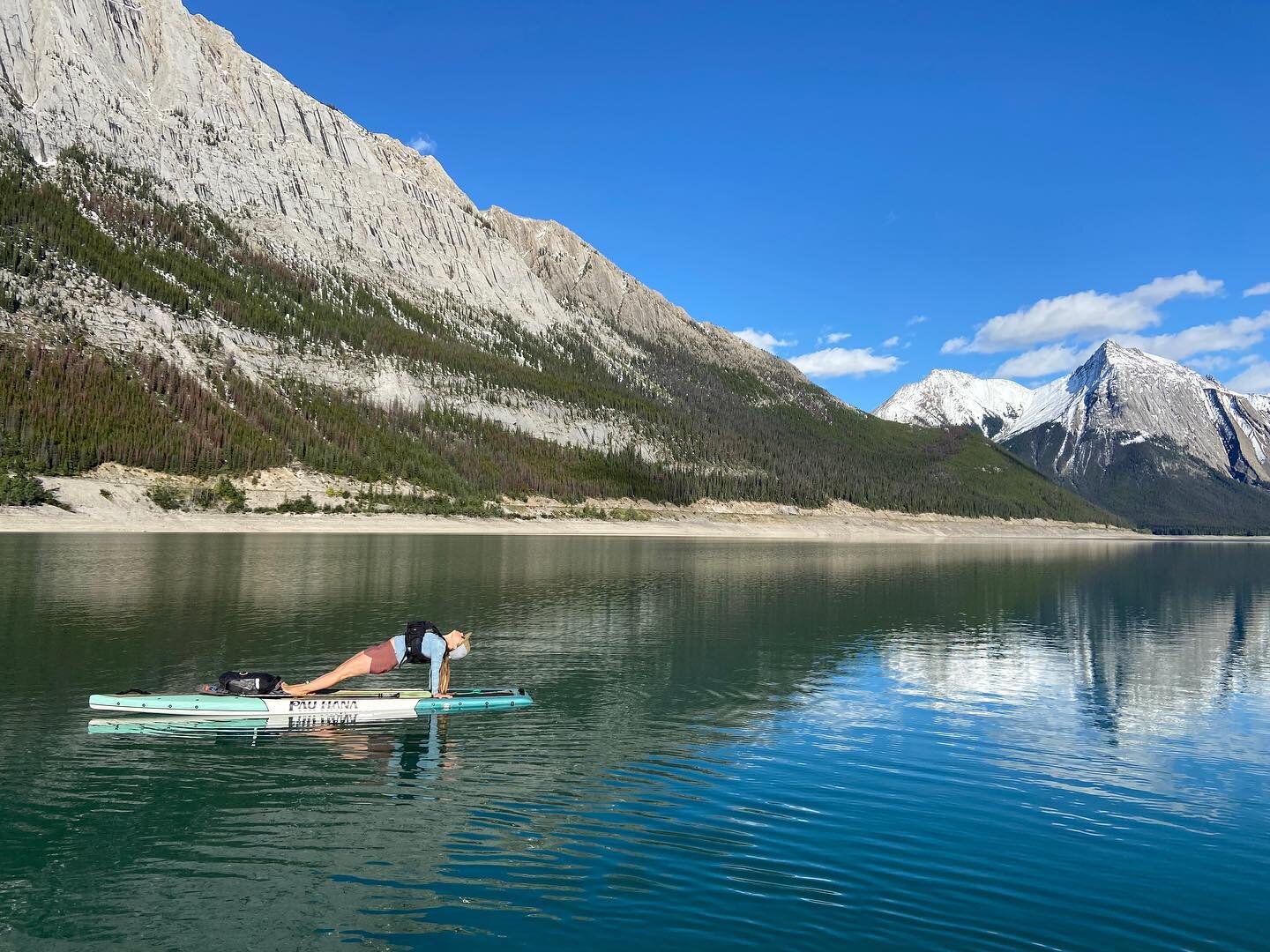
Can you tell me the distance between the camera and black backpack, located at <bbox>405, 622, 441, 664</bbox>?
95.1 feet

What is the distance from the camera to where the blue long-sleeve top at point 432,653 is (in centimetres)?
2900

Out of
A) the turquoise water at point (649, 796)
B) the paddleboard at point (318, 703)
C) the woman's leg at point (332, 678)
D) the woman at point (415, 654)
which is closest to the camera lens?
the turquoise water at point (649, 796)

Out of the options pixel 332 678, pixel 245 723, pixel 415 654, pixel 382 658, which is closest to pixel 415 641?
pixel 415 654

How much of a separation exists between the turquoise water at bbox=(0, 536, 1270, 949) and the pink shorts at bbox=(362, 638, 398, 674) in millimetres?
2229

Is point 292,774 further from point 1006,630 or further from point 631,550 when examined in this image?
point 631,550

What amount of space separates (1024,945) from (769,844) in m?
5.54

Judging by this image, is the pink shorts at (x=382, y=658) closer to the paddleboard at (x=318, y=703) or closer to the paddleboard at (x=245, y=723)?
the paddleboard at (x=318, y=703)

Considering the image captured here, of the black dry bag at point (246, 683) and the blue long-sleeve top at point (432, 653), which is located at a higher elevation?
the blue long-sleeve top at point (432, 653)

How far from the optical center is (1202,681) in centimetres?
4116

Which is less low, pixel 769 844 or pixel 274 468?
pixel 274 468

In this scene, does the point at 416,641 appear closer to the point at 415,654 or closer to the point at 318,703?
the point at 415,654

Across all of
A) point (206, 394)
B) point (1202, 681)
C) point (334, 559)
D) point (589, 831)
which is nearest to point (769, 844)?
point (589, 831)

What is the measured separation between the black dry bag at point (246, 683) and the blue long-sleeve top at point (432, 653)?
13.3 ft

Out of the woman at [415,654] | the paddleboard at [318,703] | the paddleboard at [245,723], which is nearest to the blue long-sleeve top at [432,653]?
the woman at [415,654]
